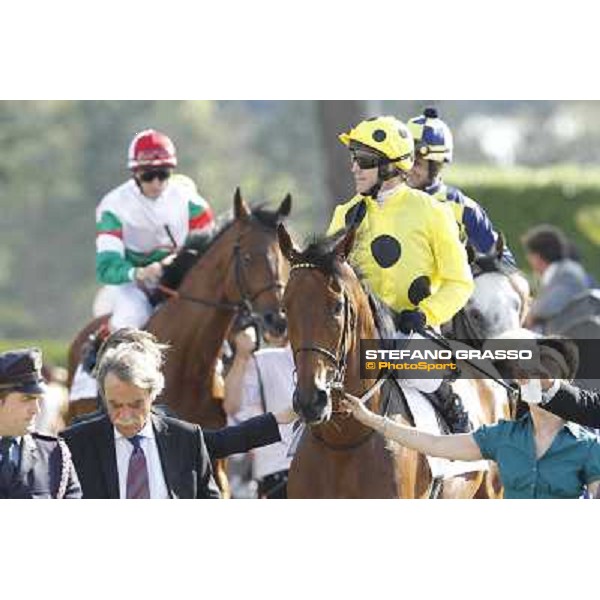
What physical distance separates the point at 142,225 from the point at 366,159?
3058mm

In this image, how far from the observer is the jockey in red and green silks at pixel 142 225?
1019 cm

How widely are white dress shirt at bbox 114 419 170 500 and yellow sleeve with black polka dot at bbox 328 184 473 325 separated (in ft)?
5.41

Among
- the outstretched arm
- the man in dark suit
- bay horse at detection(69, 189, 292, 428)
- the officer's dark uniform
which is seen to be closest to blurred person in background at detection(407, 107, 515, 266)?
bay horse at detection(69, 189, 292, 428)

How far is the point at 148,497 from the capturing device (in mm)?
6188

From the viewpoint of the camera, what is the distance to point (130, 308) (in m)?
10.3

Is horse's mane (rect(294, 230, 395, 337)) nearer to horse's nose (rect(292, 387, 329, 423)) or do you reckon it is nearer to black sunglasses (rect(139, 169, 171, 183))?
horse's nose (rect(292, 387, 329, 423))

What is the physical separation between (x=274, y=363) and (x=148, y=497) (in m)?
3.70

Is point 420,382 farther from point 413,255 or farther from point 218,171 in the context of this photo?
point 218,171

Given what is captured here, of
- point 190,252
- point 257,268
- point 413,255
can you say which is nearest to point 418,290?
point 413,255

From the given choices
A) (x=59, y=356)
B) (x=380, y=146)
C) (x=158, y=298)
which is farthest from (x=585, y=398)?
(x=59, y=356)

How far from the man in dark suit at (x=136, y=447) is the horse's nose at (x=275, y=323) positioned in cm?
339

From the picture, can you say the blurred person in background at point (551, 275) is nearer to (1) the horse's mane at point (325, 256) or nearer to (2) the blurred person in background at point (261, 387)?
(2) the blurred person in background at point (261, 387)

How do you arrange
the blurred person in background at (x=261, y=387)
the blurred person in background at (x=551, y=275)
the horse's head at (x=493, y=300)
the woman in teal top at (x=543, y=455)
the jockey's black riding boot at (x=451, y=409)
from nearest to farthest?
the woman in teal top at (x=543, y=455) → the jockey's black riding boot at (x=451, y=409) → the horse's head at (x=493, y=300) → the blurred person in background at (x=261, y=387) → the blurred person in background at (x=551, y=275)

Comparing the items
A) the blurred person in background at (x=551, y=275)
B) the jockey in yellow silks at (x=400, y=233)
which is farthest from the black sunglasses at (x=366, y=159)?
the blurred person in background at (x=551, y=275)
